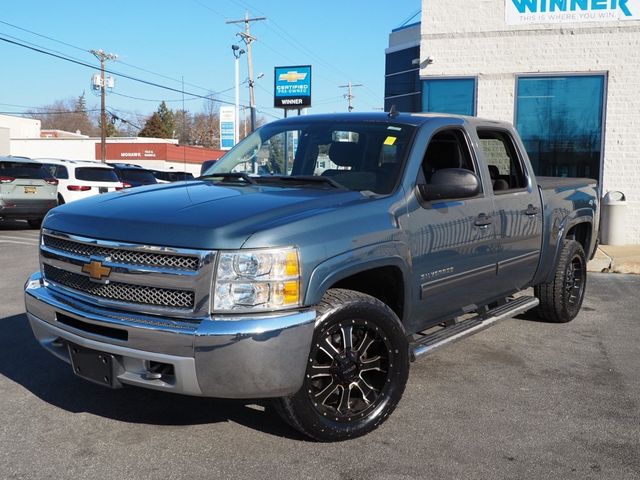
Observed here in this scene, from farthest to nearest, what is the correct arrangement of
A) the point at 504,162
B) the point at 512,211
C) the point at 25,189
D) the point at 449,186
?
the point at 25,189 → the point at 504,162 → the point at 512,211 → the point at 449,186

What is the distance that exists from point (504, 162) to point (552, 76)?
327 inches

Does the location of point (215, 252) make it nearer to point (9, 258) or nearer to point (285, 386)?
point (285, 386)

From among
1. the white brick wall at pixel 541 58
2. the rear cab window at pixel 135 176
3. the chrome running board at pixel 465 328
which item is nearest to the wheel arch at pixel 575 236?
the chrome running board at pixel 465 328

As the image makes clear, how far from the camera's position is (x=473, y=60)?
13.3 m

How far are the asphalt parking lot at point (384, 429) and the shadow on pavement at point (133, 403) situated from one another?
0.04ft

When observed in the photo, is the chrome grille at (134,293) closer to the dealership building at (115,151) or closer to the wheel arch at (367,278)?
the wheel arch at (367,278)

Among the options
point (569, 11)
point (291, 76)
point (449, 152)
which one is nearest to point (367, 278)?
point (449, 152)

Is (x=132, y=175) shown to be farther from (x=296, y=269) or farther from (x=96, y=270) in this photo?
(x=296, y=269)

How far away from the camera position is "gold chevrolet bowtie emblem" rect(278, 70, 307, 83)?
19906mm

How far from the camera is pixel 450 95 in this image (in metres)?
13.6

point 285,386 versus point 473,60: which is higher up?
point 473,60

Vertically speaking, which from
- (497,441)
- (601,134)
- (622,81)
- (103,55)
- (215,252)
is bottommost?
(497,441)

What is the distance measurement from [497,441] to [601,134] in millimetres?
10656

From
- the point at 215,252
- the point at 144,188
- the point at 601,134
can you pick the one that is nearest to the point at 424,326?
the point at 215,252
